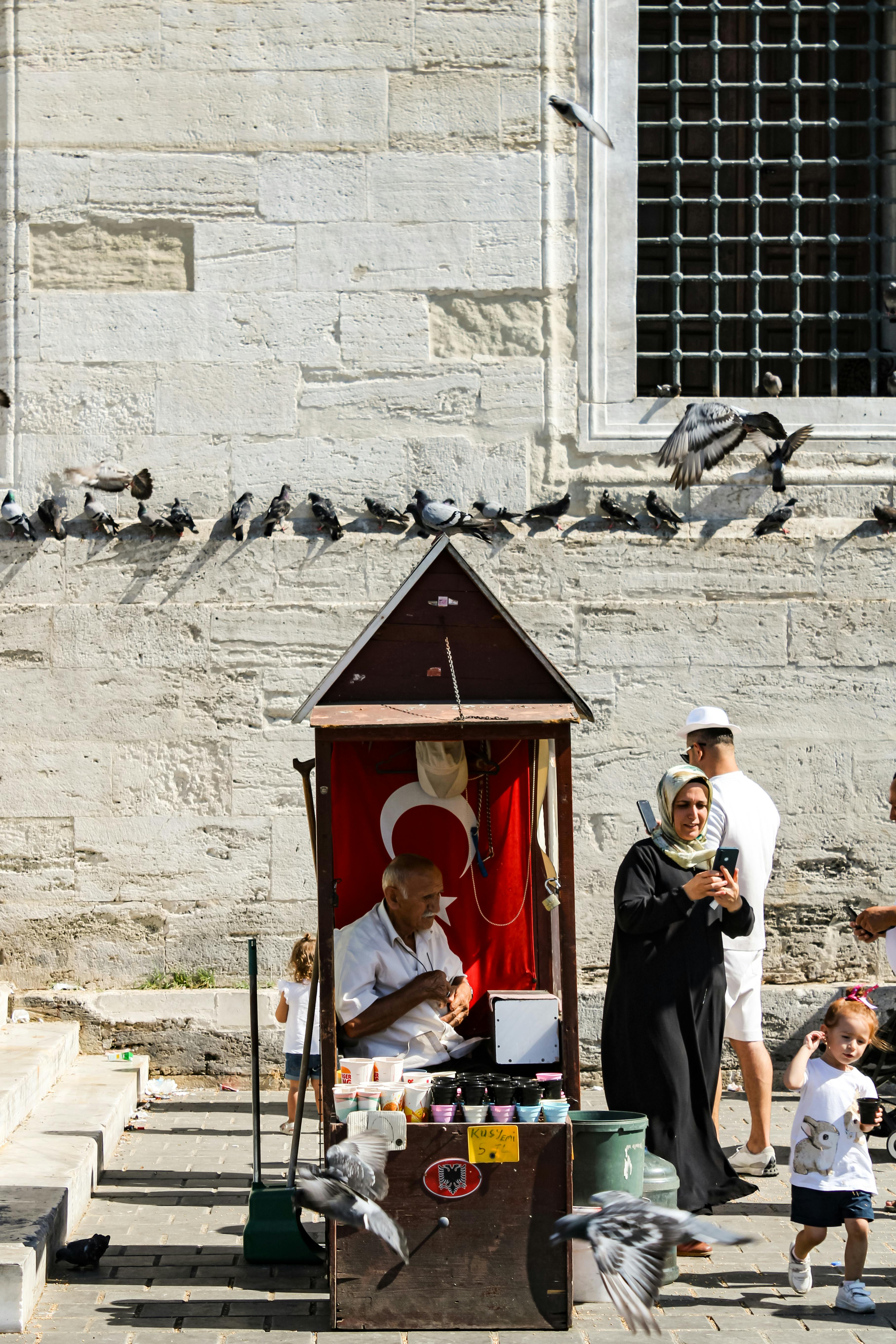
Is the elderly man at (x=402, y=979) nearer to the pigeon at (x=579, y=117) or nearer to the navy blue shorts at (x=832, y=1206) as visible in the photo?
the navy blue shorts at (x=832, y=1206)

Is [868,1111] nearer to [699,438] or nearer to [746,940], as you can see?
[746,940]

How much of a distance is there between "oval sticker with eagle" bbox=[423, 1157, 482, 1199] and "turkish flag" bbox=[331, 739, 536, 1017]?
4.24 ft

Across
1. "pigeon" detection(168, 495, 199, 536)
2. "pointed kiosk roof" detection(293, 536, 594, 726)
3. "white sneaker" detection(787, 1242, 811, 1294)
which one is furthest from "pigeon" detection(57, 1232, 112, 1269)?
"pigeon" detection(168, 495, 199, 536)

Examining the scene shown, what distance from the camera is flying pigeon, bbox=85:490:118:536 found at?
8.53 meters

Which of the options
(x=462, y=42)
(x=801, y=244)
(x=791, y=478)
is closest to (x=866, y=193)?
(x=801, y=244)

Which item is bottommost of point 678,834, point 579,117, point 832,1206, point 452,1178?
point 832,1206

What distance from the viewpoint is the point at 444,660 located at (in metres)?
5.10

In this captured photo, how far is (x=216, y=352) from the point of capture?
884cm

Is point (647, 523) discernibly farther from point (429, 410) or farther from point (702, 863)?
point (702, 863)

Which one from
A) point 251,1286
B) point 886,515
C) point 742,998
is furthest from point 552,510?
point 251,1286

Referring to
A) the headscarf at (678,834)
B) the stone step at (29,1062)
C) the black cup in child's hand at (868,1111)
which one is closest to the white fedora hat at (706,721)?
the headscarf at (678,834)

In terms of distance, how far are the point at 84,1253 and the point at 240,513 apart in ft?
14.8

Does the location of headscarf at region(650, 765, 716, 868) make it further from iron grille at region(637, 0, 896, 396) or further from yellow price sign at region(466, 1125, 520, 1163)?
iron grille at region(637, 0, 896, 396)

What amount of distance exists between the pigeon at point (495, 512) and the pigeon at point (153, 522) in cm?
179
